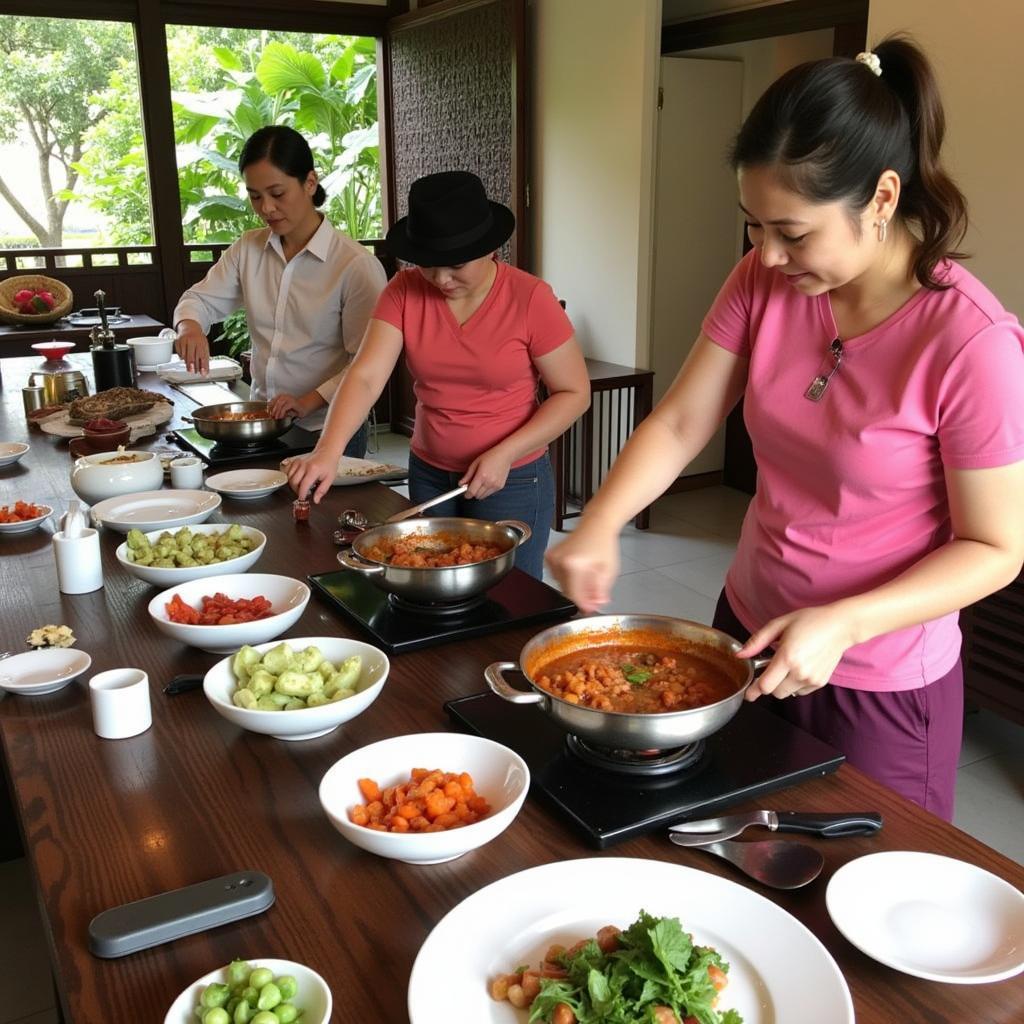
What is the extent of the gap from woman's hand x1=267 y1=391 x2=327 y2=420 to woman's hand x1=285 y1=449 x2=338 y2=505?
569 millimetres

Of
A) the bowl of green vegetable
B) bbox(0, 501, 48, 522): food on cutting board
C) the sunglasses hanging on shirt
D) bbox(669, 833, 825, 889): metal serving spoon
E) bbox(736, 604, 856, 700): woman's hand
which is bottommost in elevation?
bbox(669, 833, 825, 889): metal serving spoon

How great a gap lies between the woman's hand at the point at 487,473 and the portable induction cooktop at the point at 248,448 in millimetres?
680

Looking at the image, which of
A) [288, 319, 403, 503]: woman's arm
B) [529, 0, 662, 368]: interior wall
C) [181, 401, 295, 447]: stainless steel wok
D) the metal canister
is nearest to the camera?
[288, 319, 403, 503]: woman's arm

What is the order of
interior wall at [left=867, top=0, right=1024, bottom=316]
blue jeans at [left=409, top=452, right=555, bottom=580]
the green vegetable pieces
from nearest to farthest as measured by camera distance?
the green vegetable pieces → blue jeans at [left=409, top=452, right=555, bottom=580] → interior wall at [left=867, top=0, right=1024, bottom=316]

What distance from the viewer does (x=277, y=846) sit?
1.17 meters

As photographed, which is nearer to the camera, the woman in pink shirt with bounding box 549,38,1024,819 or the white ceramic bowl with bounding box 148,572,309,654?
the woman in pink shirt with bounding box 549,38,1024,819

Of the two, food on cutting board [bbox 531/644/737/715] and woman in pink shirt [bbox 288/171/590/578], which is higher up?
woman in pink shirt [bbox 288/171/590/578]

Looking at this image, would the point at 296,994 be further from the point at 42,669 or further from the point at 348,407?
the point at 348,407

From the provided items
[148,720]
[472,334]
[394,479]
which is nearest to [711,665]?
[148,720]

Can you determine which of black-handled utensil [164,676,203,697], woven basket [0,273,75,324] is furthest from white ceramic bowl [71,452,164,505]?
woven basket [0,273,75,324]

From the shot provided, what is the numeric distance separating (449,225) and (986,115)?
1.99 m

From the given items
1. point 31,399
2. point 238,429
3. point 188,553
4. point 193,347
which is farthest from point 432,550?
point 31,399

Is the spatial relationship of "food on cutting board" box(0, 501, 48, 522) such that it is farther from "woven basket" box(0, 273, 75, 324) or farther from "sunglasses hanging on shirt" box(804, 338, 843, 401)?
"woven basket" box(0, 273, 75, 324)

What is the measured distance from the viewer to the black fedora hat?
7.31ft
